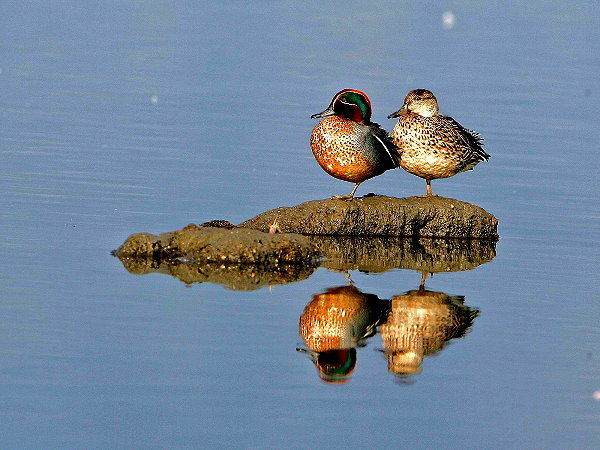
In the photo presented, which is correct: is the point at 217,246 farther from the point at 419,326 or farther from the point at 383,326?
the point at 419,326

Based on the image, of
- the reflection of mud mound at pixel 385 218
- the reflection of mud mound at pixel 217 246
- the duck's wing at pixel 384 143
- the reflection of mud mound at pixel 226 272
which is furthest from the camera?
the duck's wing at pixel 384 143

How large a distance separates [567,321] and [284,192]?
4.48 metres

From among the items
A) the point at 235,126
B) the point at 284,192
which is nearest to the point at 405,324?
the point at 284,192

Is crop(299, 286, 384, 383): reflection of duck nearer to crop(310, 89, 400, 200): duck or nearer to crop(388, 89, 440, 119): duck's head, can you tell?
crop(310, 89, 400, 200): duck

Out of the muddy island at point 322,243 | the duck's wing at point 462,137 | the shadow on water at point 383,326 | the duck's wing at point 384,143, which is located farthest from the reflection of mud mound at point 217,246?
the duck's wing at point 462,137

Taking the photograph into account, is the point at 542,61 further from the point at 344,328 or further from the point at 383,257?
the point at 344,328

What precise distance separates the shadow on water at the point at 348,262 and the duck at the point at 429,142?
25.7 inches

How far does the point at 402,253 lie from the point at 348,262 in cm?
71

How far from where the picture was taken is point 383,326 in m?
9.22

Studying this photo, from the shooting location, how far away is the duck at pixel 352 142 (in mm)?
12086

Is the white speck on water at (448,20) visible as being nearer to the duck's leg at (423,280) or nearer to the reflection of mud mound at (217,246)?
the duck's leg at (423,280)

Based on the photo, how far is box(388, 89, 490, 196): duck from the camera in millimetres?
12344

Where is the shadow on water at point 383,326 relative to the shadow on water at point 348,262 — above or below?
below

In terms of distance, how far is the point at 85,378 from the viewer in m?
7.77
